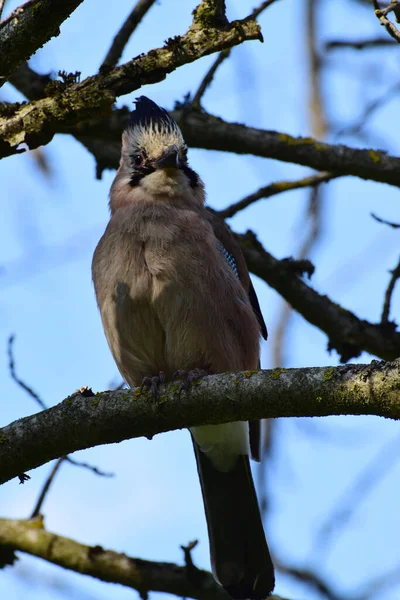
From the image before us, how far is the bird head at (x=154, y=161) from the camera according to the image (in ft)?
22.6

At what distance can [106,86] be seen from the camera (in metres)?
5.03

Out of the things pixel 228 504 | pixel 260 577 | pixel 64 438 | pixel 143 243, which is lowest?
pixel 64 438

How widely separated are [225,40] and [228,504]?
3.78m

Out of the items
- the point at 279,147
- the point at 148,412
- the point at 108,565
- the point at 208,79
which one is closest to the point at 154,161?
the point at 208,79

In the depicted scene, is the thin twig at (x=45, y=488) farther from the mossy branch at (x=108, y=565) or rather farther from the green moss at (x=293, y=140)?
the green moss at (x=293, y=140)

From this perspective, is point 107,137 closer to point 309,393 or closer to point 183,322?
point 183,322

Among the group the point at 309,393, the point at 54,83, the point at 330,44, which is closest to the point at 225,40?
the point at 54,83

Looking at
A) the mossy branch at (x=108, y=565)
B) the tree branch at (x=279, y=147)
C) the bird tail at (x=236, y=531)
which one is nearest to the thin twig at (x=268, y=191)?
the tree branch at (x=279, y=147)

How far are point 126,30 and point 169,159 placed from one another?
4.10ft

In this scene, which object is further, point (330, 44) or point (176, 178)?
point (330, 44)

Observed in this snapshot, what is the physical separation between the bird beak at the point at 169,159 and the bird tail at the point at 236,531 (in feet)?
7.80

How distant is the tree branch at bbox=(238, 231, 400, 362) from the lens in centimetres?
704

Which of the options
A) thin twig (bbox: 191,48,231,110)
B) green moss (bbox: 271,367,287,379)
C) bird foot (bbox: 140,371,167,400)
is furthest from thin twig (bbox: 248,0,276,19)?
green moss (bbox: 271,367,287,379)

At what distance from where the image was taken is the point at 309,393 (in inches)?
159
